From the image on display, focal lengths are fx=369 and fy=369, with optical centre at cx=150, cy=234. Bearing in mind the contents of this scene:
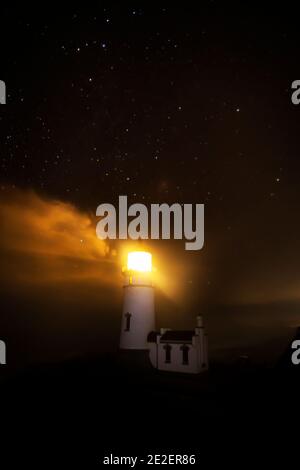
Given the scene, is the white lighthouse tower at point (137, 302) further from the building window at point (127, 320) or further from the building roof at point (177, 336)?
the building roof at point (177, 336)

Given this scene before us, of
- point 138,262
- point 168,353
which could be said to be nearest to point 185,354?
point 168,353

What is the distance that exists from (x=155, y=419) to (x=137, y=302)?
28.9ft

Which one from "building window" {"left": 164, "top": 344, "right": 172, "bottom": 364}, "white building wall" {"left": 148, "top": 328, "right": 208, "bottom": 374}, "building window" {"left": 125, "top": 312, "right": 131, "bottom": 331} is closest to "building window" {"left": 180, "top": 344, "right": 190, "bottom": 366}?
"white building wall" {"left": 148, "top": 328, "right": 208, "bottom": 374}

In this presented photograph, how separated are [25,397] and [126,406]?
676 cm

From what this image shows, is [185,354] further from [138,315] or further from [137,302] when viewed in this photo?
[137,302]

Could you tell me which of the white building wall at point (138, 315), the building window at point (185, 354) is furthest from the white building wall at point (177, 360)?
the white building wall at point (138, 315)

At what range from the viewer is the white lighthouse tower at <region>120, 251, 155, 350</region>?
2131 centimetres

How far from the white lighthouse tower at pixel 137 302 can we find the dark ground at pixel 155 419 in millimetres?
2222

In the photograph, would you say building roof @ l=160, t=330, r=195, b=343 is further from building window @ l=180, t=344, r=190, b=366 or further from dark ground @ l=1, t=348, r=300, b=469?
dark ground @ l=1, t=348, r=300, b=469

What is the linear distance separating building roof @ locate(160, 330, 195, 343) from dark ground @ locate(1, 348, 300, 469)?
69.6 inches

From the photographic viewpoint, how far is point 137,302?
22000 millimetres

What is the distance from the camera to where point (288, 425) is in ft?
43.8

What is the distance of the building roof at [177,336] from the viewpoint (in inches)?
767
